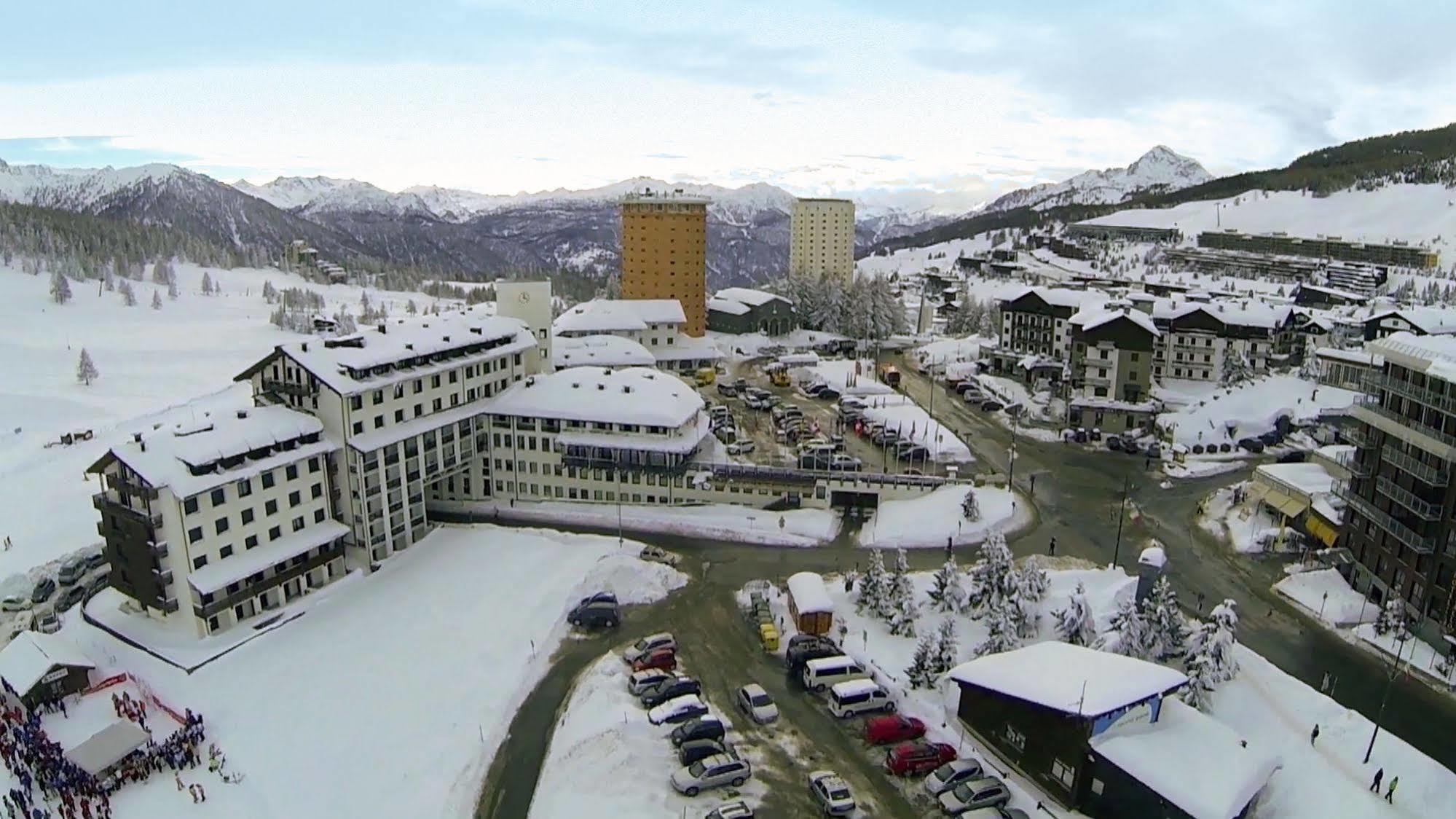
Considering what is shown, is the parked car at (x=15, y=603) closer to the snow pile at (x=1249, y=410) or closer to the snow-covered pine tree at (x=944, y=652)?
the snow-covered pine tree at (x=944, y=652)

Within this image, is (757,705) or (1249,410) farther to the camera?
(1249,410)

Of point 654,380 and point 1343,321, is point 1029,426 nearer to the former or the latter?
point 654,380

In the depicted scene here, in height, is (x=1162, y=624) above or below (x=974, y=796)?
above

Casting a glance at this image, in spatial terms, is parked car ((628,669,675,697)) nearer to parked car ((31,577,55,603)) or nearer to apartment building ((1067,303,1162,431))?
parked car ((31,577,55,603))

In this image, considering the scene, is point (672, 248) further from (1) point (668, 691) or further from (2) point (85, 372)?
(1) point (668, 691)

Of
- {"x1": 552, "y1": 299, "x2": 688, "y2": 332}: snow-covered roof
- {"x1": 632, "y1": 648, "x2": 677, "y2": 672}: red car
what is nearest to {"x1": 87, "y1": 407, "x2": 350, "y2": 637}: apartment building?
{"x1": 632, "y1": 648, "x2": 677, "y2": 672}: red car

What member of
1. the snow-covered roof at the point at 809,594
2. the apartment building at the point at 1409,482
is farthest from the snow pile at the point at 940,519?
the apartment building at the point at 1409,482

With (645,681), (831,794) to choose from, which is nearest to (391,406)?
(645,681)
